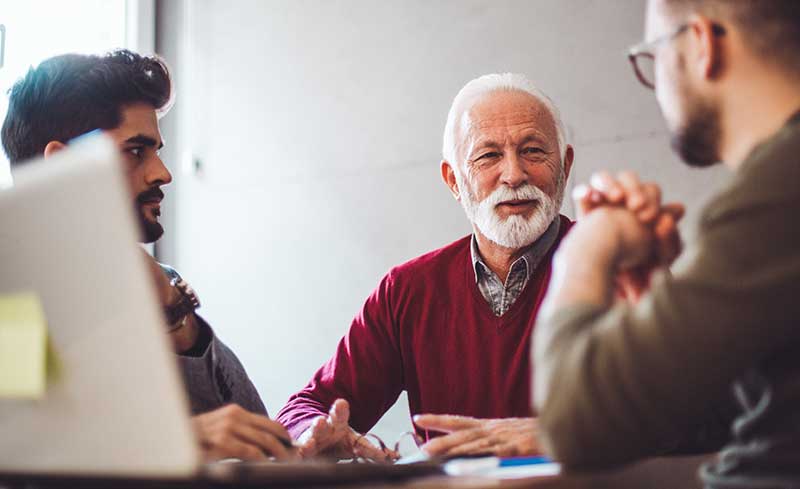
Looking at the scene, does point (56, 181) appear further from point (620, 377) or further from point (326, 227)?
point (326, 227)

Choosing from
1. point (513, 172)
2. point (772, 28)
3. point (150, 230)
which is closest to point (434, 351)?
point (513, 172)

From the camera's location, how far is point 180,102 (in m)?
3.27

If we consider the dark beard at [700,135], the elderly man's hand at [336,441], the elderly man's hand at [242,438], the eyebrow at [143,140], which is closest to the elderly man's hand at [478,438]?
the elderly man's hand at [336,441]

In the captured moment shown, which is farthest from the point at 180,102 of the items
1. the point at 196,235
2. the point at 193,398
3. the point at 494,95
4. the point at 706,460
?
the point at 706,460

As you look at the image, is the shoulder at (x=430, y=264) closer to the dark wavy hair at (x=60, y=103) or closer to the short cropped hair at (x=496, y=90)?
the short cropped hair at (x=496, y=90)

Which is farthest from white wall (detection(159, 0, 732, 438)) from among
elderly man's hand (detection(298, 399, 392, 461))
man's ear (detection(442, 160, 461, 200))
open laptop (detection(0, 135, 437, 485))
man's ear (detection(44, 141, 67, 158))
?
open laptop (detection(0, 135, 437, 485))

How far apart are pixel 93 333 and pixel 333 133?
2390mm

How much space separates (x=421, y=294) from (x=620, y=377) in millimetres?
1297

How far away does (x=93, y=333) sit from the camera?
2.19 ft

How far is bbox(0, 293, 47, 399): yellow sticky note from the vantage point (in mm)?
686

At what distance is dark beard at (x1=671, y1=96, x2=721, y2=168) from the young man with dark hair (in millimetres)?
1000

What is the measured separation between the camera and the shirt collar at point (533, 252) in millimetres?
1967

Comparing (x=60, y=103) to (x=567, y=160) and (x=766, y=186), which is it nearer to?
(x=567, y=160)

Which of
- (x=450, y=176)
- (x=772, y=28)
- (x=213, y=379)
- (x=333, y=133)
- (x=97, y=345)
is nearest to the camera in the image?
(x=97, y=345)
